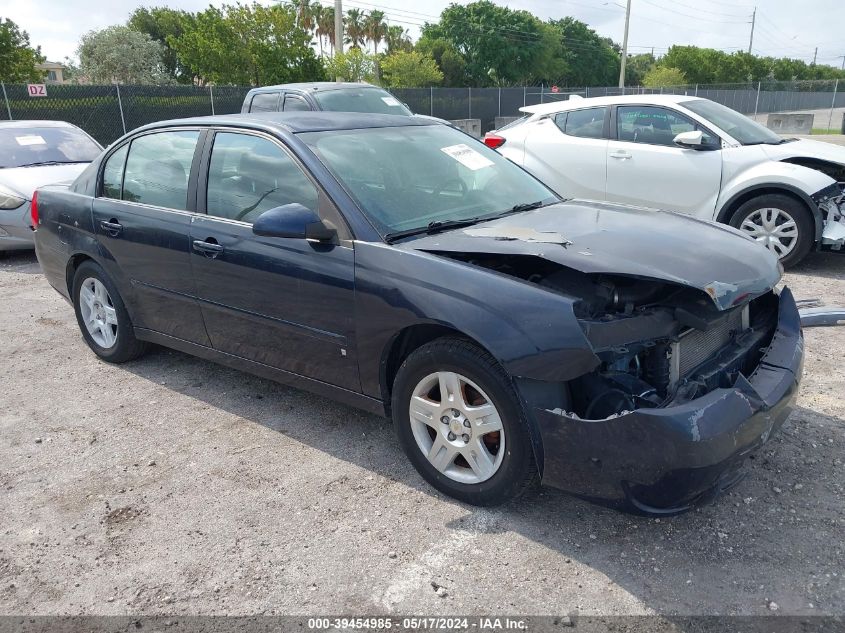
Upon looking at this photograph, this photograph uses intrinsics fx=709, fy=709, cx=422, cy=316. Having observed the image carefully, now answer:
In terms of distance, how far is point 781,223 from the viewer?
266 inches

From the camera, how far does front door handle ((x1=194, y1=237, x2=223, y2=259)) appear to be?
12.8 feet

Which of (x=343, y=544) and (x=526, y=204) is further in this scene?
(x=526, y=204)

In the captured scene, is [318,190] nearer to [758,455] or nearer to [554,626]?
[554,626]

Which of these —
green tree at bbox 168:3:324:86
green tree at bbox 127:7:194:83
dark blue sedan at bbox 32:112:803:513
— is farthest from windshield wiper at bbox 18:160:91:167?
green tree at bbox 127:7:194:83

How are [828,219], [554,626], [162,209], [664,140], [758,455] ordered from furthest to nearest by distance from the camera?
[664,140] < [828,219] < [162,209] < [758,455] < [554,626]

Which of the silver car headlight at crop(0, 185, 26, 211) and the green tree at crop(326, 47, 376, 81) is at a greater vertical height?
the green tree at crop(326, 47, 376, 81)

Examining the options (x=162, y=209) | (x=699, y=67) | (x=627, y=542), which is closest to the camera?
(x=627, y=542)

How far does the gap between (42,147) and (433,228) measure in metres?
8.01

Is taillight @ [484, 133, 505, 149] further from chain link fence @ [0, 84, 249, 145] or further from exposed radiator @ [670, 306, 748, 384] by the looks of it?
chain link fence @ [0, 84, 249, 145]

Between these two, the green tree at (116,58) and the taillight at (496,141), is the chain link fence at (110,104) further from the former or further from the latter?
the green tree at (116,58)

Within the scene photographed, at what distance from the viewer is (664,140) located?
24.2 ft

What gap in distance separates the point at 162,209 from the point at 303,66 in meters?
29.2

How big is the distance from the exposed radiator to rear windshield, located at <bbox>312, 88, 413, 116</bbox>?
758 centimetres

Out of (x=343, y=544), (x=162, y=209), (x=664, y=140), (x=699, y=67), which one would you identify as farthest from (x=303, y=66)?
(x=699, y=67)
